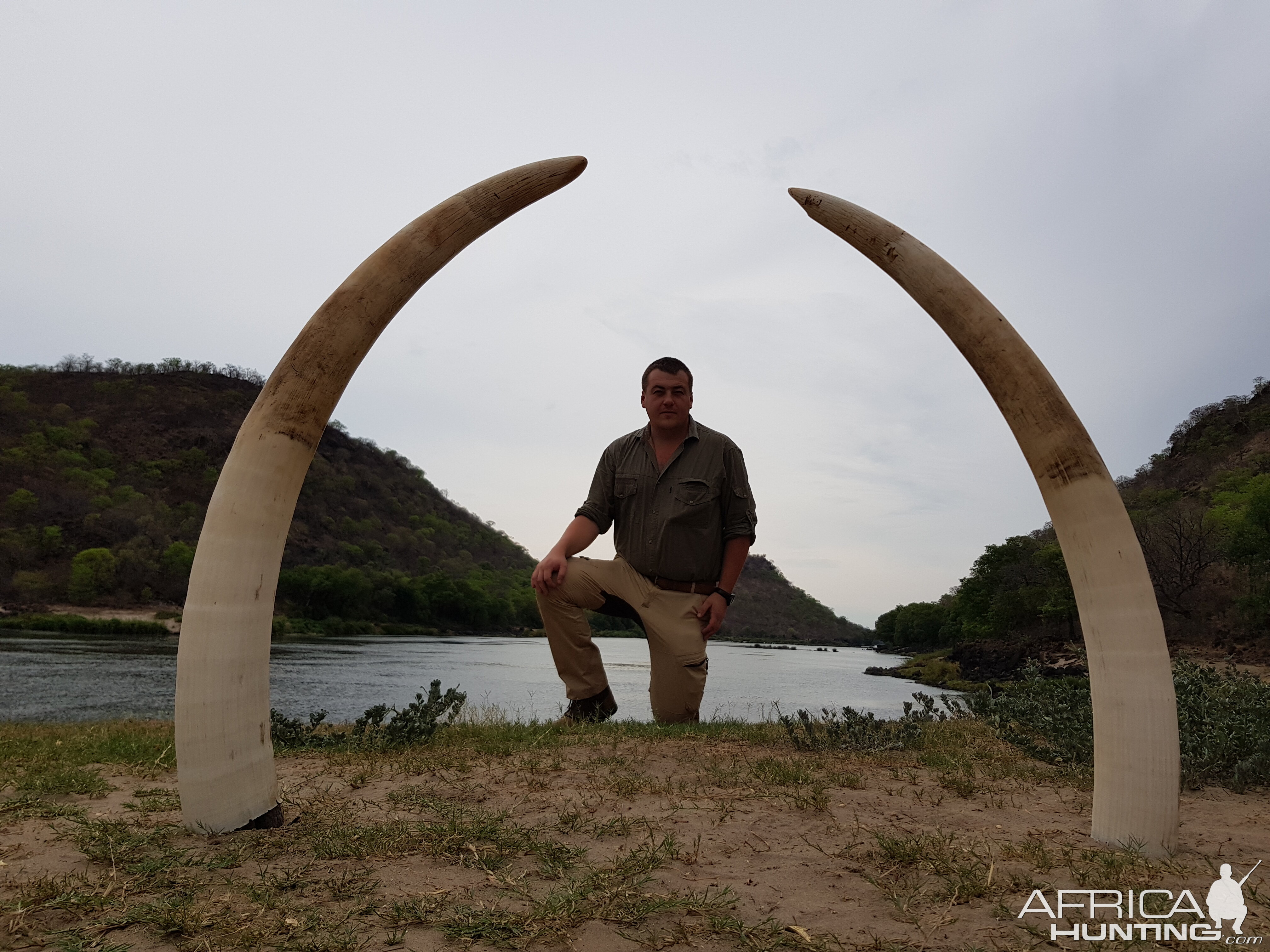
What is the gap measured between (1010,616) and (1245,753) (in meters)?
58.3

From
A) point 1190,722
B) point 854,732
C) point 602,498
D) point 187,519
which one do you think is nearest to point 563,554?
point 602,498

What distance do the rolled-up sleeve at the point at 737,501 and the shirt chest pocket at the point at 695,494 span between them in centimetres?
22

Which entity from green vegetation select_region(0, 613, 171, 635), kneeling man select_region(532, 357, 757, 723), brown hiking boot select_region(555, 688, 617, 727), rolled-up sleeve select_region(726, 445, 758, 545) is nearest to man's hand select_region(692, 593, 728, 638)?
kneeling man select_region(532, 357, 757, 723)

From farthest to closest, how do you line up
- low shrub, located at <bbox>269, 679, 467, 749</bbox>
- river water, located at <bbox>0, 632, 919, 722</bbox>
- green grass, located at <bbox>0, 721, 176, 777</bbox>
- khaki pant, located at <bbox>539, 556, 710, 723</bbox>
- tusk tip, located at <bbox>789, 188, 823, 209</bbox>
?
river water, located at <bbox>0, 632, 919, 722</bbox> → khaki pant, located at <bbox>539, 556, 710, 723</bbox> → low shrub, located at <bbox>269, 679, 467, 749</bbox> → green grass, located at <bbox>0, 721, 176, 777</bbox> → tusk tip, located at <bbox>789, 188, 823, 209</bbox>

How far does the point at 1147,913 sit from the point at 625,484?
433cm

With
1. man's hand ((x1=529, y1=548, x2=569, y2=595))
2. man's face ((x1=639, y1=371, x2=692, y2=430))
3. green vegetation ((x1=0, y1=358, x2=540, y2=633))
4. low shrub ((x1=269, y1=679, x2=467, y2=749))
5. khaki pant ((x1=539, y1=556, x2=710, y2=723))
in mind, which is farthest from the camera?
green vegetation ((x1=0, y1=358, x2=540, y2=633))

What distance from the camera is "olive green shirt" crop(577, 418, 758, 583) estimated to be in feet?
18.8

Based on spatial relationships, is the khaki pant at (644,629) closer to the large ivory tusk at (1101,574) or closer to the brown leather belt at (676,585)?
the brown leather belt at (676,585)

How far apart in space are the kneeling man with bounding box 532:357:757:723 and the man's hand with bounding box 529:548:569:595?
0.04 meters

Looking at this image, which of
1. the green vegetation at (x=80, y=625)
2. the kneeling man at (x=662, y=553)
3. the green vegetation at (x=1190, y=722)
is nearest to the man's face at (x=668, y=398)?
the kneeling man at (x=662, y=553)

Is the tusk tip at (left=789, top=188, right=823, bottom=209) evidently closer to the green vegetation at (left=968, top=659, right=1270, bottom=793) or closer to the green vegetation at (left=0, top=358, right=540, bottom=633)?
the green vegetation at (left=968, top=659, right=1270, bottom=793)

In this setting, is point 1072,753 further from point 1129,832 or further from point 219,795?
point 219,795

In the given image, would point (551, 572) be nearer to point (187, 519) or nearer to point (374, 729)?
point (374, 729)

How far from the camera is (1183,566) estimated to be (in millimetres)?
35000
